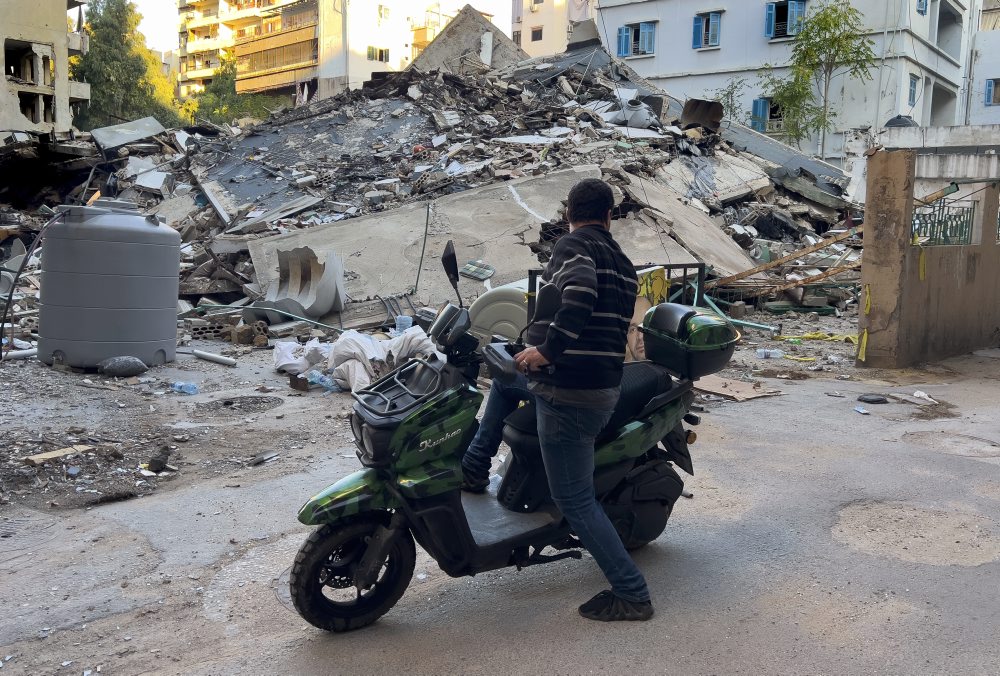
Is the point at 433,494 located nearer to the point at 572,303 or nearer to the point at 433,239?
the point at 572,303

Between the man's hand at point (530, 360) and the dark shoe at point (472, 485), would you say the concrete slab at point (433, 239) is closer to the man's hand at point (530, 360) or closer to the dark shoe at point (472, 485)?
the dark shoe at point (472, 485)

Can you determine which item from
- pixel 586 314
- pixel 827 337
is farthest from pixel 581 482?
pixel 827 337

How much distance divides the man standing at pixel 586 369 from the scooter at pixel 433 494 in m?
0.22

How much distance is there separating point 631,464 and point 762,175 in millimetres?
16709

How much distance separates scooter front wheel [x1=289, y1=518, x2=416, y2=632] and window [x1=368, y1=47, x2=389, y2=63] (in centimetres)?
5944

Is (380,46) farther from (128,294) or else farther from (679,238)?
(128,294)

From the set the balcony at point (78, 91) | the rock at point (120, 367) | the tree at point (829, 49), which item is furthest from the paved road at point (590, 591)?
the balcony at point (78, 91)

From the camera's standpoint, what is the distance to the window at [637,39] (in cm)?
3941

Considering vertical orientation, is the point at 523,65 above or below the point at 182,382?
above

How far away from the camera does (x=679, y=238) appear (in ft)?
42.4

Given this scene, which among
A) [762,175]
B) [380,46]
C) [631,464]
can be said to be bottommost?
[631,464]

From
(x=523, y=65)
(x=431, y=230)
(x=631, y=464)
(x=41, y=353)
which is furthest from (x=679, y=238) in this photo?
(x=523, y=65)

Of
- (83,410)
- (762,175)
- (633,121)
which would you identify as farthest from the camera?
(633,121)

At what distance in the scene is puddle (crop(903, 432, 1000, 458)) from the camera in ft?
19.9
